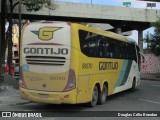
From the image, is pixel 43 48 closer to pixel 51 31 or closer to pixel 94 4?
pixel 51 31

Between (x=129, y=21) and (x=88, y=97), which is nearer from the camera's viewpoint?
(x=88, y=97)

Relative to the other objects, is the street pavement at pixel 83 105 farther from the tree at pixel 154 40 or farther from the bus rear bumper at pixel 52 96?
the tree at pixel 154 40

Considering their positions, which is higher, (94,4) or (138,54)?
(94,4)

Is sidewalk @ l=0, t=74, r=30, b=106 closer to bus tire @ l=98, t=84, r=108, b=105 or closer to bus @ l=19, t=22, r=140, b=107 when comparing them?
bus @ l=19, t=22, r=140, b=107

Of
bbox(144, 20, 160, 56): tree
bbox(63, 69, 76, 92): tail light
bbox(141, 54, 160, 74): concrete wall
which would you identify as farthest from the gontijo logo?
bbox(141, 54, 160, 74): concrete wall

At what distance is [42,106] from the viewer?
1617 centimetres

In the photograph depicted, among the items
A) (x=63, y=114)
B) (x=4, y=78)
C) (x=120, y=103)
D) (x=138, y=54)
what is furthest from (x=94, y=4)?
(x=63, y=114)

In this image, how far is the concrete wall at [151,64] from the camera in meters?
44.3

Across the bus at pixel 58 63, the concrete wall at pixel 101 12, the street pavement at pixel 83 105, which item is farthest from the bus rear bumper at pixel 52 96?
the concrete wall at pixel 101 12

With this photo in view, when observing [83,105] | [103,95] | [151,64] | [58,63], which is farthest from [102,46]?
[151,64]

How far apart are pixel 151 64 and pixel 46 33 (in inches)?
1254

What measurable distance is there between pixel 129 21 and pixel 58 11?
9.18 metres

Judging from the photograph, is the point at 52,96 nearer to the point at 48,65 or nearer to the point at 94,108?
the point at 48,65

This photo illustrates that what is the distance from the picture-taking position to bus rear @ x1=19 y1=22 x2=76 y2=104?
14.5 m
